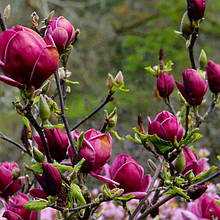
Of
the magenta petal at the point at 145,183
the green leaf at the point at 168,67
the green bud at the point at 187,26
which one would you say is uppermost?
the green bud at the point at 187,26

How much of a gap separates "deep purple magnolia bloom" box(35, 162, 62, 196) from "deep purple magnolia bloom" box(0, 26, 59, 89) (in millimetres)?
103

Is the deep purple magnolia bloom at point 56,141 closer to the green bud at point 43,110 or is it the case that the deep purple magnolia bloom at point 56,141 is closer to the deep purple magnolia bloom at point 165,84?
the green bud at point 43,110

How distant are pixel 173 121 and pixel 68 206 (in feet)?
0.61

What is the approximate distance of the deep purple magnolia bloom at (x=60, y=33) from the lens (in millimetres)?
523

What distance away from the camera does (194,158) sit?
576 mm

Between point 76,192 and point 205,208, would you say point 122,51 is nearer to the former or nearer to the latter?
point 205,208

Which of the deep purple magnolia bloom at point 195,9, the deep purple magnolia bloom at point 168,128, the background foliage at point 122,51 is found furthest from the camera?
the background foliage at point 122,51

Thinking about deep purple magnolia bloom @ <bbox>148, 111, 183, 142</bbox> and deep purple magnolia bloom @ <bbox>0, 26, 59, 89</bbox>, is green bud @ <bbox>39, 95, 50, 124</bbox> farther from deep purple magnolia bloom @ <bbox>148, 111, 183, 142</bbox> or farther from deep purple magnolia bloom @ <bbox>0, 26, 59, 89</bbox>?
deep purple magnolia bloom @ <bbox>148, 111, 183, 142</bbox>

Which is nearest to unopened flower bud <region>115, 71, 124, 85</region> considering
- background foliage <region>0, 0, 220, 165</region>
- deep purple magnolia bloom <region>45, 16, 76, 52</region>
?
deep purple magnolia bloom <region>45, 16, 76, 52</region>

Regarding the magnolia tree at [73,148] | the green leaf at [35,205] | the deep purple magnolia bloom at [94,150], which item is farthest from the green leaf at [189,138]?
the green leaf at [35,205]

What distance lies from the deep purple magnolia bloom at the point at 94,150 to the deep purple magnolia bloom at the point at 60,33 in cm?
13

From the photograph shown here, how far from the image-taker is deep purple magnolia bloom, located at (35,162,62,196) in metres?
0.46

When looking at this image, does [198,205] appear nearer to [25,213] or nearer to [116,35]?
[25,213]

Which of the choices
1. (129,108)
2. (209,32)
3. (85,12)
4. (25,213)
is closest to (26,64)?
(25,213)
